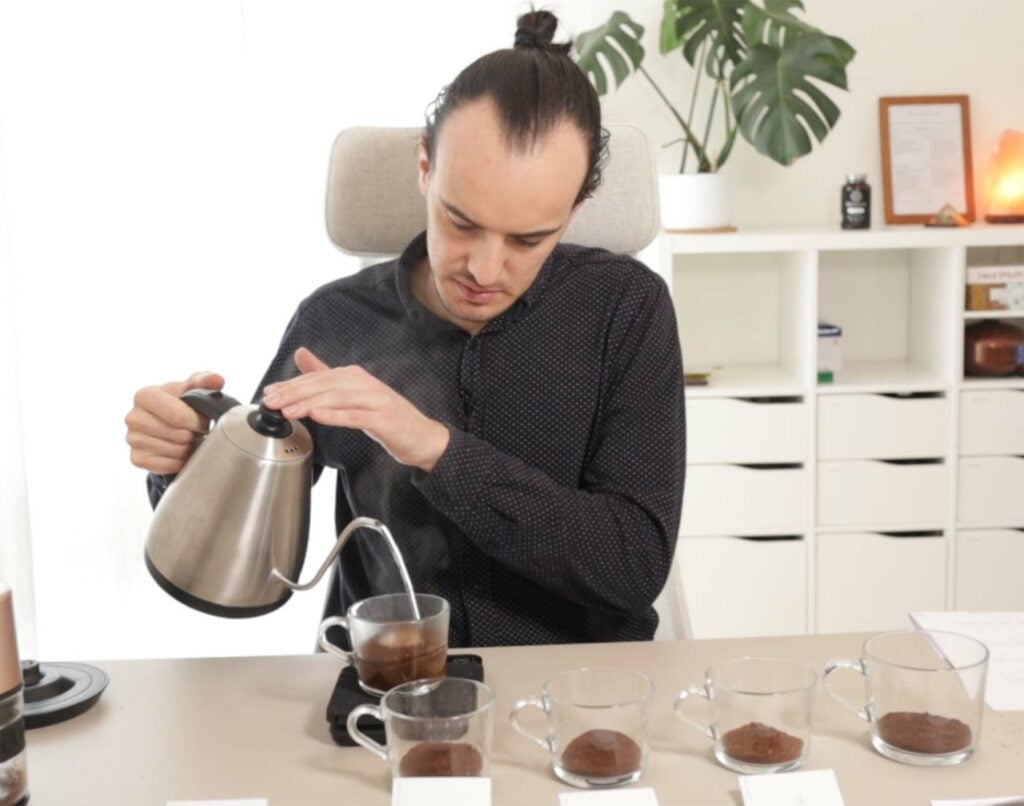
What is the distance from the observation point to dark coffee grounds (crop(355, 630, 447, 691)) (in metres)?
1.14

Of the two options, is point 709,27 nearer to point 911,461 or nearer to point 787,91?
point 787,91

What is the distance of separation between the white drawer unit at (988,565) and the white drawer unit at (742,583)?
359 millimetres

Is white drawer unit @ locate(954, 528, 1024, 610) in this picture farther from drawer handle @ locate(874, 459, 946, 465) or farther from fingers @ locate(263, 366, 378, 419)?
fingers @ locate(263, 366, 378, 419)

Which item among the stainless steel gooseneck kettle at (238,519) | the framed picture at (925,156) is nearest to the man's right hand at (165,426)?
the stainless steel gooseneck kettle at (238,519)

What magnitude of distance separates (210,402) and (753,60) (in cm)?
185

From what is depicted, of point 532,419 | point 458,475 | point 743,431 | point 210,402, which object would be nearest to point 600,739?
point 458,475

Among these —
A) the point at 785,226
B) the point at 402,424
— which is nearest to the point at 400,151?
the point at 402,424

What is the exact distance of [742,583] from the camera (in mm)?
2885

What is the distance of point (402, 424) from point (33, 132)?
1.74 meters

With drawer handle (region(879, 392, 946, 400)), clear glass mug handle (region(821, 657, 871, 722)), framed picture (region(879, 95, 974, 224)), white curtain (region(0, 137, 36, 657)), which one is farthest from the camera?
framed picture (region(879, 95, 974, 224))

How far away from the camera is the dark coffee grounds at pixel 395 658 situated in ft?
3.74

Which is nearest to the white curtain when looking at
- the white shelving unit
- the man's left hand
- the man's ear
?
the white shelving unit

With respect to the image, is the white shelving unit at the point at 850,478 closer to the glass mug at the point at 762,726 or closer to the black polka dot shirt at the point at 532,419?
the black polka dot shirt at the point at 532,419

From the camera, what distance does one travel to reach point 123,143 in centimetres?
271
